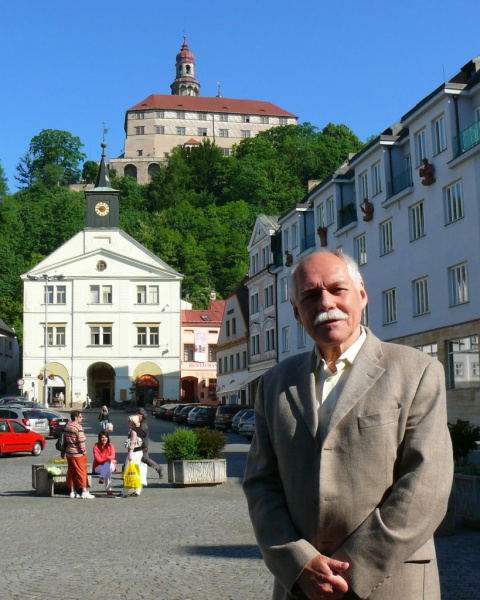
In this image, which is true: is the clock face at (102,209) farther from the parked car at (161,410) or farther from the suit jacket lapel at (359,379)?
the suit jacket lapel at (359,379)

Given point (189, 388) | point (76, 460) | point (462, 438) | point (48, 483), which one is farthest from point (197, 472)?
point (189, 388)

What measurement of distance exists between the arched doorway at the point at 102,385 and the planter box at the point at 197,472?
5579 cm

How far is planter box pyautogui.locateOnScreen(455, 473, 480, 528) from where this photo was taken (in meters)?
11.4

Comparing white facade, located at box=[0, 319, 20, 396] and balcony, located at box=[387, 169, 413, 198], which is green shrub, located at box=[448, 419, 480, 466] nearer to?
balcony, located at box=[387, 169, 413, 198]

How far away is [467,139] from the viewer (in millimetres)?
30125

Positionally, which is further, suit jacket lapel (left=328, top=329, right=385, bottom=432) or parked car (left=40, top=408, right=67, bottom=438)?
parked car (left=40, top=408, right=67, bottom=438)

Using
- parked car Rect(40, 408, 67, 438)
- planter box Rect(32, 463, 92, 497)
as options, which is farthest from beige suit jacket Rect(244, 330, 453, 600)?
parked car Rect(40, 408, 67, 438)

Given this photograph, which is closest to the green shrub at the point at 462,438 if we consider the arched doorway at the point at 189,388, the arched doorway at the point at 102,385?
the arched doorway at the point at 102,385

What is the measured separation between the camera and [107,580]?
8422 millimetres

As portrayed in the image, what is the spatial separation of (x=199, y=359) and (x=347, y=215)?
3961cm

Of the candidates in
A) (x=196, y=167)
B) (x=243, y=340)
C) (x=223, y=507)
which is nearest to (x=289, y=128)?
(x=196, y=167)

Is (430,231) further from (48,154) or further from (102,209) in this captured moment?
(48,154)

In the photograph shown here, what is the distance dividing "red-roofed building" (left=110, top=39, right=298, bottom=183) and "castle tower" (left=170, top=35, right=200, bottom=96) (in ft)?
32.6

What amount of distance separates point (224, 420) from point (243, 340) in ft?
66.1
